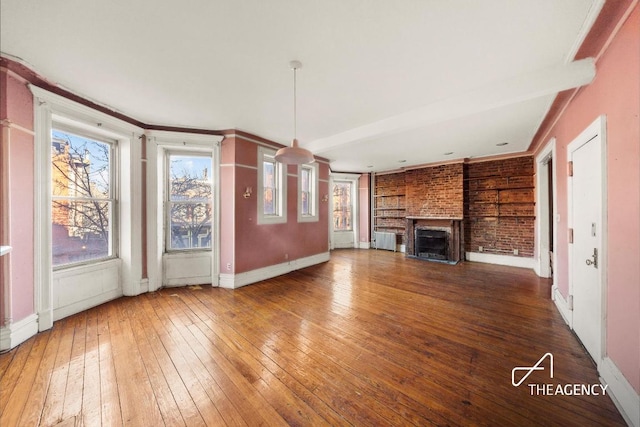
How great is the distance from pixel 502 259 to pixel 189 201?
6.97 m

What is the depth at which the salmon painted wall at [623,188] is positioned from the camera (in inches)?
58.2

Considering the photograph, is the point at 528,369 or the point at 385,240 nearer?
the point at 528,369

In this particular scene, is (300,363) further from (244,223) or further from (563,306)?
(563,306)

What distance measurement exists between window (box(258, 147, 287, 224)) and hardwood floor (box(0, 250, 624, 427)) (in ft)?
5.59

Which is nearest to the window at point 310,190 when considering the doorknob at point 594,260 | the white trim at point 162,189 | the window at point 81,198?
the white trim at point 162,189

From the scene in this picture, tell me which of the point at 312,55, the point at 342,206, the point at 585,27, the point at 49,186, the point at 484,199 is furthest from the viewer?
the point at 342,206

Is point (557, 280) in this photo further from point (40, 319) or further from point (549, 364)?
point (40, 319)

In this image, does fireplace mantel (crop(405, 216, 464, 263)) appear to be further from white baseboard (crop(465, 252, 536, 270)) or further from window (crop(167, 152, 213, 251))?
window (crop(167, 152, 213, 251))

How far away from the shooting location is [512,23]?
1.76 meters

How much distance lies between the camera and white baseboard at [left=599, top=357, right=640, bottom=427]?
1424mm

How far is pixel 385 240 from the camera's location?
25.5ft

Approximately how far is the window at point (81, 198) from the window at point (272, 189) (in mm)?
2267


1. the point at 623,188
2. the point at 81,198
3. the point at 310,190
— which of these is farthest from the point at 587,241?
the point at 81,198

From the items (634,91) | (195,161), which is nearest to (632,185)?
(634,91)
